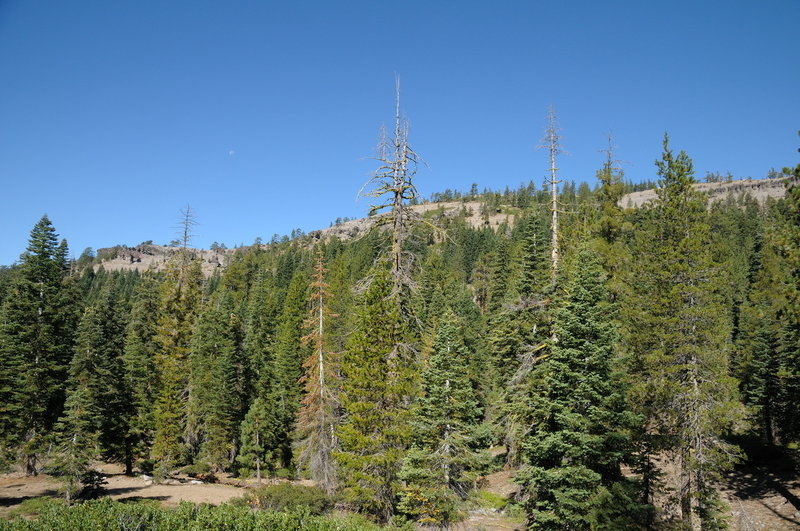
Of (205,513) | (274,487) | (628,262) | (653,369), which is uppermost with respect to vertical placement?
(628,262)

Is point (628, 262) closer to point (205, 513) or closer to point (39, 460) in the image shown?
point (205, 513)

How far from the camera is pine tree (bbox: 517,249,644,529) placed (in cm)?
1495

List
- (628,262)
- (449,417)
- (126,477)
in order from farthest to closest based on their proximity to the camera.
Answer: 1. (126,477)
2. (628,262)
3. (449,417)

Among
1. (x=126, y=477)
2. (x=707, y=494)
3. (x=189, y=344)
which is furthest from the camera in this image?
(x=189, y=344)

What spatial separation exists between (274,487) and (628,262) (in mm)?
22852

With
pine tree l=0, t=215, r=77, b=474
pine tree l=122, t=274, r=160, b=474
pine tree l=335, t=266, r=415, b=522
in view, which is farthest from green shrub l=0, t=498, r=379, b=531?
pine tree l=122, t=274, r=160, b=474

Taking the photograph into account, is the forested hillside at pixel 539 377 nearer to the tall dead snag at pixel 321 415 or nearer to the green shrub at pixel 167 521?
the tall dead snag at pixel 321 415

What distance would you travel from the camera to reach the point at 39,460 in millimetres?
33406

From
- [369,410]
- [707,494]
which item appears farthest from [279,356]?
[707,494]

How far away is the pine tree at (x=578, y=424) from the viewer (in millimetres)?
14945

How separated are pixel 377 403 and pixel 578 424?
771cm

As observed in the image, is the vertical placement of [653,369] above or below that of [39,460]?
above

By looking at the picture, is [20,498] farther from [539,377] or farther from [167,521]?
[539,377]

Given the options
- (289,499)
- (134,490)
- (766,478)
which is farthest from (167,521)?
(766,478)
